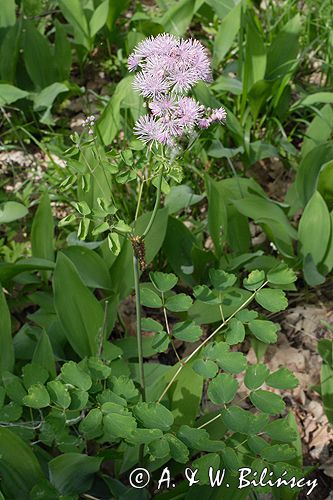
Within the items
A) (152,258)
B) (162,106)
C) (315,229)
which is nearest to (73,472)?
(152,258)

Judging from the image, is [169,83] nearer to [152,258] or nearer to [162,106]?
[162,106]

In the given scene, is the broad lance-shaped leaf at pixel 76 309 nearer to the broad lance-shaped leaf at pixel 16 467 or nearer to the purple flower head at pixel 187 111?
the broad lance-shaped leaf at pixel 16 467

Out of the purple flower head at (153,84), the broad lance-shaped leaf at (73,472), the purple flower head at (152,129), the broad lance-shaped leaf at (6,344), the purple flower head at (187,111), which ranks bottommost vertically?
the broad lance-shaped leaf at (73,472)

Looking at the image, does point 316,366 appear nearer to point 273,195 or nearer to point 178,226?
point 178,226

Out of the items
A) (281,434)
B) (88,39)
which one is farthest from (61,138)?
(281,434)
